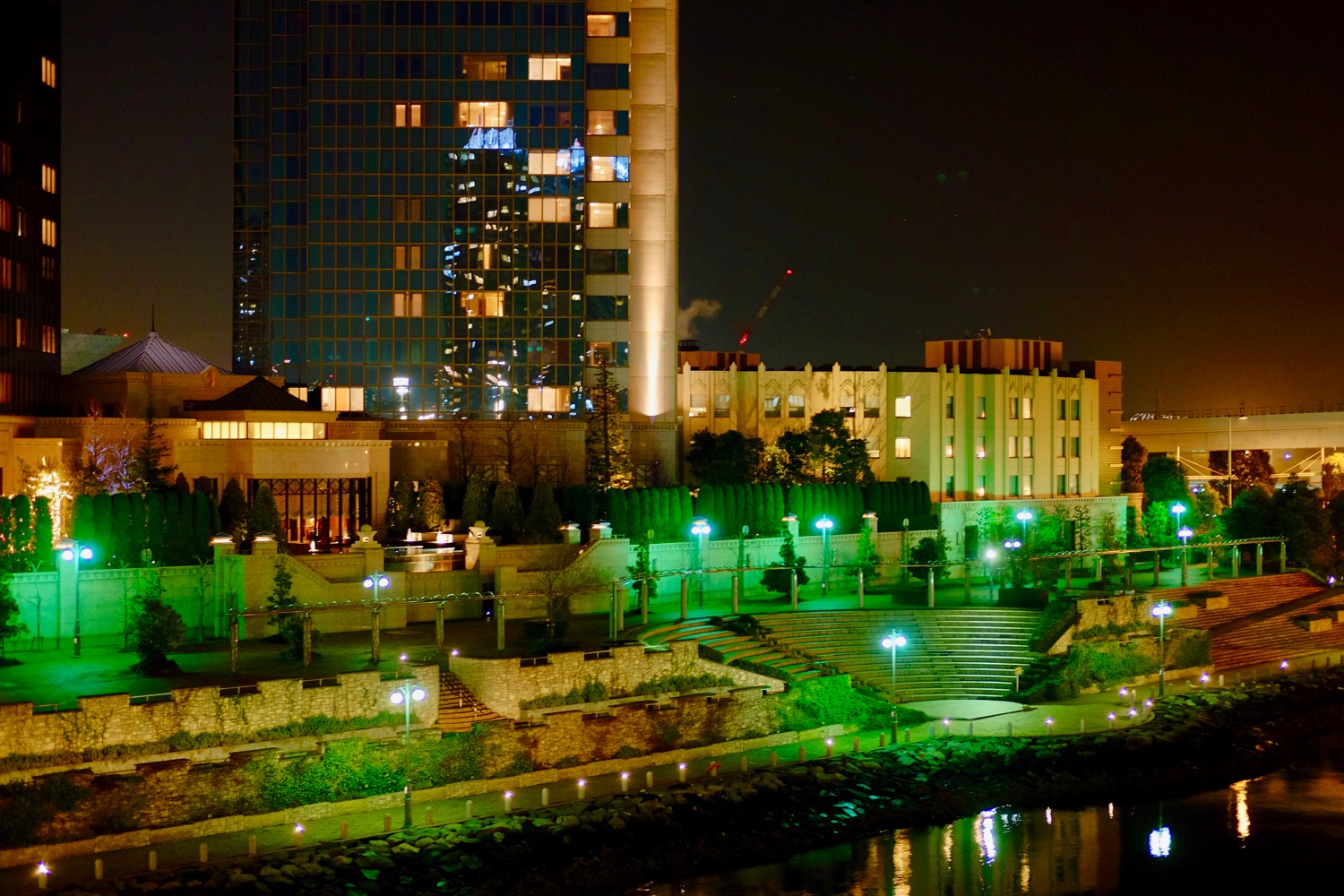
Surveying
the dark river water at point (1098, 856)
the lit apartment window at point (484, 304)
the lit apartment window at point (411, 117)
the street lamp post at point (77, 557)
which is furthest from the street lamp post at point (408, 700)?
the lit apartment window at point (411, 117)

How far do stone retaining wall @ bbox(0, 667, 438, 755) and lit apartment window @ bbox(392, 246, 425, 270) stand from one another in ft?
157

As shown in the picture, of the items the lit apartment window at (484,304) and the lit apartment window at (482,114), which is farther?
the lit apartment window at (484,304)

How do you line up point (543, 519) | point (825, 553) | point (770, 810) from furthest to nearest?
point (825, 553)
point (543, 519)
point (770, 810)

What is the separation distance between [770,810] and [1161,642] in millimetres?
18003

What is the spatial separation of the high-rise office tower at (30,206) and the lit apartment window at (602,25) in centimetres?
2847

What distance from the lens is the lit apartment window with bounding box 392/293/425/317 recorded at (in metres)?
78.6

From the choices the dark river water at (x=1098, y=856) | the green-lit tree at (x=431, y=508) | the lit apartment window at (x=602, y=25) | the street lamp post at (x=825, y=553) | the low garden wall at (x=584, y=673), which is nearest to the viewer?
→ the dark river water at (x=1098, y=856)

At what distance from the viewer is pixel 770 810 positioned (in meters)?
33.6

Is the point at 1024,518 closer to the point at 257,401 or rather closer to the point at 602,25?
the point at 602,25

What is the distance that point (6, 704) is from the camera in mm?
28766

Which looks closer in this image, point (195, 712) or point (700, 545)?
point (195, 712)

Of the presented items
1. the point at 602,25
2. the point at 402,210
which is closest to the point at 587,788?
the point at 402,210

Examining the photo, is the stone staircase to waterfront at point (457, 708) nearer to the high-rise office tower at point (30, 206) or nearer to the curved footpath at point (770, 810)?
the curved footpath at point (770, 810)

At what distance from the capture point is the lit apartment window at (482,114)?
7806cm
